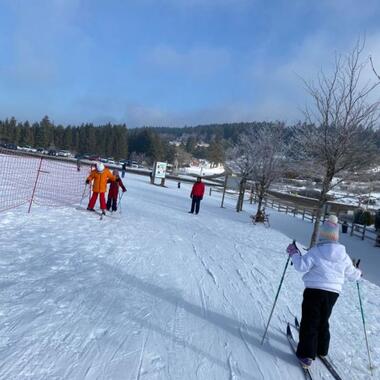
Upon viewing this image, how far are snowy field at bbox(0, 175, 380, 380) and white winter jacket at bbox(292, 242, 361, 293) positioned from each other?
0.99 metres

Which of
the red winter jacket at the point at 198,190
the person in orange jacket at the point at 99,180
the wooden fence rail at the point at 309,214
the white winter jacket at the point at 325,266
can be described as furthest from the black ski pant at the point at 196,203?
the white winter jacket at the point at 325,266

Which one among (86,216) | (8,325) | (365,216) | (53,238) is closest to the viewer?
(8,325)

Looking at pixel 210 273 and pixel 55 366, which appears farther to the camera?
pixel 210 273

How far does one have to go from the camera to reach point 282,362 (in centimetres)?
456

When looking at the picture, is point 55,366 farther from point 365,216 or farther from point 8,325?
point 365,216

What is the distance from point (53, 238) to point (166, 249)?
8.62ft

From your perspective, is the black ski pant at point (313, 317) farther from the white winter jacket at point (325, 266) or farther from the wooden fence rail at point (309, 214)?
the wooden fence rail at point (309, 214)

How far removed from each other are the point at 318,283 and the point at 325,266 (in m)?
0.21

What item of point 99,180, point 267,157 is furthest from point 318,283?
point 267,157

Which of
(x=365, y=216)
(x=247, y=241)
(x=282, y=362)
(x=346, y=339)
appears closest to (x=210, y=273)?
(x=346, y=339)

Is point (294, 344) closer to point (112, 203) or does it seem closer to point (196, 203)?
point (112, 203)

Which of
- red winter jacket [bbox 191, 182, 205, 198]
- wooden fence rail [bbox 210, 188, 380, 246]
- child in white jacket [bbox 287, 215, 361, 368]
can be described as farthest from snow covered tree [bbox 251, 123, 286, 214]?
child in white jacket [bbox 287, 215, 361, 368]

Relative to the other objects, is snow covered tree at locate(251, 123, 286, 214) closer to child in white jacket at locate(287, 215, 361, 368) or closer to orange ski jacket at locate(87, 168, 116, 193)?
orange ski jacket at locate(87, 168, 116, 193)

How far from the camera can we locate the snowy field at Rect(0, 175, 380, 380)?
3881 millimetres
